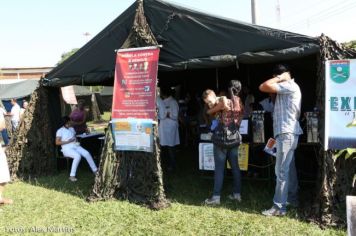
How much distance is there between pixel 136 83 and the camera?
6090 millimetres

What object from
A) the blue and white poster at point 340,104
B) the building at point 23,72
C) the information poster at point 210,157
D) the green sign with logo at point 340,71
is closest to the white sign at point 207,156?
the information poster at point 210,157

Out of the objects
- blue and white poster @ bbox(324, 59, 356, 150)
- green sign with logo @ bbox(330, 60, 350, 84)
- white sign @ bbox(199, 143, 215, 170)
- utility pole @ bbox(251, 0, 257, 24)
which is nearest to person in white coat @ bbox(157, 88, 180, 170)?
white sign @ bbox(199, 143, 215, 170)

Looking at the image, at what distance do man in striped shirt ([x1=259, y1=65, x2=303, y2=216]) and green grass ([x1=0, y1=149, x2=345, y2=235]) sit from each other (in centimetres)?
33

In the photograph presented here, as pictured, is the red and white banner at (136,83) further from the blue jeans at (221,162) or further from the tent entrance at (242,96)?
the tent entrance at (242,96)

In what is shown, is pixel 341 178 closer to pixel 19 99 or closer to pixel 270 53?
pixel 270 53

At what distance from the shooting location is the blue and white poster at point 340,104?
4.69 metres

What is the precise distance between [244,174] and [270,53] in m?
2.73

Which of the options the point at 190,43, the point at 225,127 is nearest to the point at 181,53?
the point at 190,43

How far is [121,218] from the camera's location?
5.36m

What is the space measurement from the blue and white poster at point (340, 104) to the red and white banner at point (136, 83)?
2.50 meters

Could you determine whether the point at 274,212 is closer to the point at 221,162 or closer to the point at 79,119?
the point at 221,162

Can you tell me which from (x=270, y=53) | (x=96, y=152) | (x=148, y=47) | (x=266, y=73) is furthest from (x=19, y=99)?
(x=270, y=53)

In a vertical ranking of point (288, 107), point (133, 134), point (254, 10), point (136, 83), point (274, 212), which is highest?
point (254, 10)

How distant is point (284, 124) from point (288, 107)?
226 millimetres
